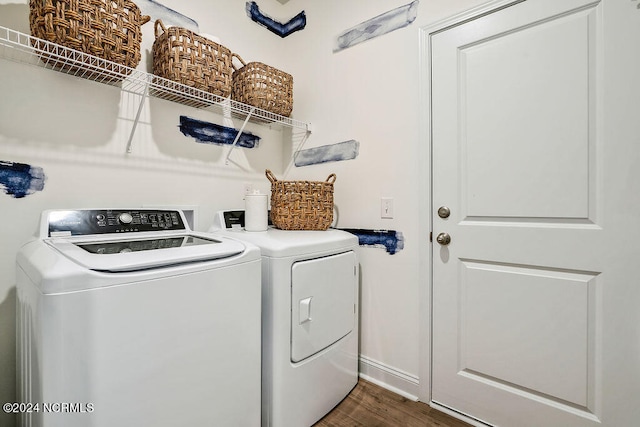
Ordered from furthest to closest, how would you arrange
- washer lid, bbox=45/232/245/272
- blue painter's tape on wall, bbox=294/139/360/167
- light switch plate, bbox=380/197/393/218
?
blue painter's tape on wall, bbox=294/139/360/167 < light switch plate, bbox=380/197/393/218 < washer lid, bbox=45/232/245/272

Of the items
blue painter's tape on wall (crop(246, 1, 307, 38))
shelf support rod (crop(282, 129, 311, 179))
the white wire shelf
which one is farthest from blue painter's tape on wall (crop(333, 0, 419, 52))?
the white wire shelf

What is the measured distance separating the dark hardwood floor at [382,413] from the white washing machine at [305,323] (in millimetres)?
53

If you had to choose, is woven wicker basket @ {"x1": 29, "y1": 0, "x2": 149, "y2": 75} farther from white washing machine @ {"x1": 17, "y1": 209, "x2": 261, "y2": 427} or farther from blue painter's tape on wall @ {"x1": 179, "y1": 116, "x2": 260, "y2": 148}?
white washing machine @ {"x1": 17, "y1": 209, "x2": 261, "y2": 427}

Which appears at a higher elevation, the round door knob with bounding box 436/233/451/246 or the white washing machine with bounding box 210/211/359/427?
the round door knob with bounding box 436/233/451/246

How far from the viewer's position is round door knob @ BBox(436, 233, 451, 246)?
5.20 feet

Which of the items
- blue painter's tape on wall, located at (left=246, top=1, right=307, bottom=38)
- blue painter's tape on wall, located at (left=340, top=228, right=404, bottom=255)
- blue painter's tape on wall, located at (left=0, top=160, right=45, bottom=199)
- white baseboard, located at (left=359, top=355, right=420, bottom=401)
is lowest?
white baseboard, located at (left=359, top=355, right=420, bottom=401)

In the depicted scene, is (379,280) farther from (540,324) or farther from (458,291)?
(540,324)

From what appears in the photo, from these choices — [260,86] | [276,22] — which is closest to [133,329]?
[260,86]

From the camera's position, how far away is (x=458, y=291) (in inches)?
61.6

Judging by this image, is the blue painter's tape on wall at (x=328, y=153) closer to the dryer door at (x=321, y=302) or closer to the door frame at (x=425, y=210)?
the door frame at (x=425, y=210)

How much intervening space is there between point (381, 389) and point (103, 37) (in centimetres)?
219

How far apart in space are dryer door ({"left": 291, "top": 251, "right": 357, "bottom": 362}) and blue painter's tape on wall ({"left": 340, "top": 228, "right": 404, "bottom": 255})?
236mm

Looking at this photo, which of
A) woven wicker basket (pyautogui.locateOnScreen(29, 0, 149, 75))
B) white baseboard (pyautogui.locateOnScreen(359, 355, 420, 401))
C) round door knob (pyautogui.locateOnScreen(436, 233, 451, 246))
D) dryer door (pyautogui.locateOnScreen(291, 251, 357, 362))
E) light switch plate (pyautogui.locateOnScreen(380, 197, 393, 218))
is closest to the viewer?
woven wicker basket (pyautogui.locateOnScreen(29, 0, 149, 75))

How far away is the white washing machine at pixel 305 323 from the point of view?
A: 131 cm
